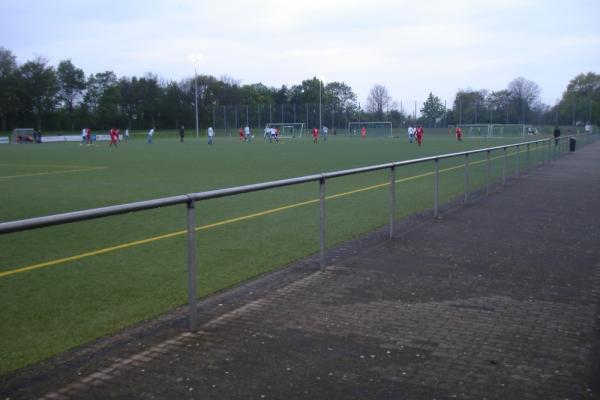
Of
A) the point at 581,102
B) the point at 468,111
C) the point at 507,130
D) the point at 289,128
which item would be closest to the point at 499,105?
the point at 468,111

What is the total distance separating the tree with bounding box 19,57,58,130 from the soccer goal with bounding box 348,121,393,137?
154 ft

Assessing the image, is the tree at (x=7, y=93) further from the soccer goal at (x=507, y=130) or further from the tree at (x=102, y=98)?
the soccer goal at (x=507, y=130)

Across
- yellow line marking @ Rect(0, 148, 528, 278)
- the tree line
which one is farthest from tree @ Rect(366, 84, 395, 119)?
yellow line marking @ Rect(0, 148, 528, 278)

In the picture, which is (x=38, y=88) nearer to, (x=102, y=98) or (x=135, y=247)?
(x=102, y=98)

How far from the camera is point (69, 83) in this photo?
105 m

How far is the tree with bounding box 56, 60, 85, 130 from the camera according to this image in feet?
343

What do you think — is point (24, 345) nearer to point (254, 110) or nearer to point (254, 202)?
point (254, 202)

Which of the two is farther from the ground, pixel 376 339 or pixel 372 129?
pixel 372 129

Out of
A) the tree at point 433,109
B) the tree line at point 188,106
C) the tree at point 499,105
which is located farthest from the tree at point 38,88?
the tree at point 499,105

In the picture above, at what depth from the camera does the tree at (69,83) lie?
10450 centimetres

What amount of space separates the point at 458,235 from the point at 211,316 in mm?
5130

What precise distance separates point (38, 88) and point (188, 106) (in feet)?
78.7

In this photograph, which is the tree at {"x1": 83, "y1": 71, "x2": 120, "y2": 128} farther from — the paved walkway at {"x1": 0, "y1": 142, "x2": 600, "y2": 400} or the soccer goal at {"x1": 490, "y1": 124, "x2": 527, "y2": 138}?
the paved walkway at {"x1": 0, "y1": 142, "x2": 600, "y2": 400}

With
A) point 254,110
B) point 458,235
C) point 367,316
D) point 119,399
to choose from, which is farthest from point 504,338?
point 254,110
